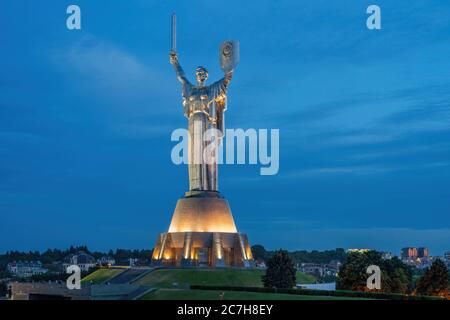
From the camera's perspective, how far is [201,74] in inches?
1737

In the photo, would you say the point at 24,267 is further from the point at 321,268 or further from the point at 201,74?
the point at 201,74

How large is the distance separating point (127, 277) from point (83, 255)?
146ft

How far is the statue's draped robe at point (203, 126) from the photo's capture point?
→ 43250 mm

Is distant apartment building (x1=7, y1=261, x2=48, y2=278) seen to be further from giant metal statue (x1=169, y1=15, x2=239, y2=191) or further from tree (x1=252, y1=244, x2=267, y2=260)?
giant metal statue (x1=169, y1=15, x2=239, y2=191)

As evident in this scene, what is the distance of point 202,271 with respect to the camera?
37781 mm

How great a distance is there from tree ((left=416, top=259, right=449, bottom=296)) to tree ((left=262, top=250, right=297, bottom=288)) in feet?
21.1

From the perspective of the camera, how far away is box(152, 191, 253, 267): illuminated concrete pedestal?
1603 inches

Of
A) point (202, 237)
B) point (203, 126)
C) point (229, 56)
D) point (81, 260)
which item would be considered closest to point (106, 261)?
point (81, 260)

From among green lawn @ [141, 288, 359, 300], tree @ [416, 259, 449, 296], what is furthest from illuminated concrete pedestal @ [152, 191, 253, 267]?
tree @ [416, 259, 449, 296]

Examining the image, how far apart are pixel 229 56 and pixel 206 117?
3959 mm

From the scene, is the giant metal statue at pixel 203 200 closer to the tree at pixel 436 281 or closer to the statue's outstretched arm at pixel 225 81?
the statue's outstretched arm at pixel 225 81
